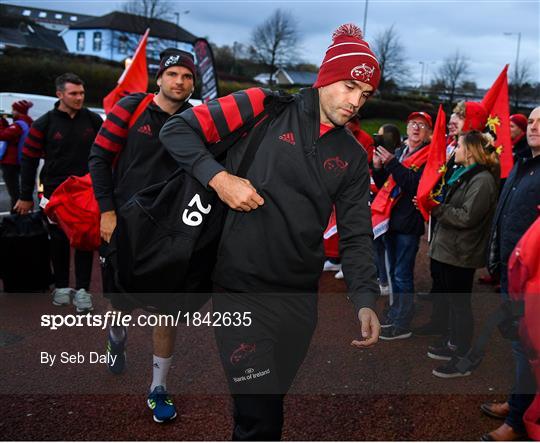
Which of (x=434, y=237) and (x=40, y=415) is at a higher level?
(x=434, y=237)

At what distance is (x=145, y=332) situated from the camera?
479cm

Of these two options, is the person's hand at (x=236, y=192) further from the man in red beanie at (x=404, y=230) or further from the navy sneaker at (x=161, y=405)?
the man in red beanie at (x=404, y=230)

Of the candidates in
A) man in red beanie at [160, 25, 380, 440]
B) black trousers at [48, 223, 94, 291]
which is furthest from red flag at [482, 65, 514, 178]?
black trousers at [48, 223, 94, 291]

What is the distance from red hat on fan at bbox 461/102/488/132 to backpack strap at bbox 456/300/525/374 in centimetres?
172

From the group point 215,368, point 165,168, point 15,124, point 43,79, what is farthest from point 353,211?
point 43,79

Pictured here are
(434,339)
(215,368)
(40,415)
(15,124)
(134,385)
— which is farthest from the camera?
(15,124)

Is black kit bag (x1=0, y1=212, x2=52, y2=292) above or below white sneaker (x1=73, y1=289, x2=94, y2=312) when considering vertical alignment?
above

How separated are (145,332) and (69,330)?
2.22ft

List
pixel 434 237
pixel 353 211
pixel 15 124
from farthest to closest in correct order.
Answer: pixel 15 124 → pixel 434 237 → pixel 353 211

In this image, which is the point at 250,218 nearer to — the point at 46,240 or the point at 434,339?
the point at 434,339

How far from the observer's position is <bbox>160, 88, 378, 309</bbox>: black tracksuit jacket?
7.80 feet

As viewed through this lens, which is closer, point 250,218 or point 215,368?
point 250,218

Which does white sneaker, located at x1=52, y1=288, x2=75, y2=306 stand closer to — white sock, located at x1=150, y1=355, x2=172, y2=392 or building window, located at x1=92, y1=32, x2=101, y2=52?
white sock, located at x1=150, y1=355, x2=172, y2=392

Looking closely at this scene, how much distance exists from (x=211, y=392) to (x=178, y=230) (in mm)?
1760
